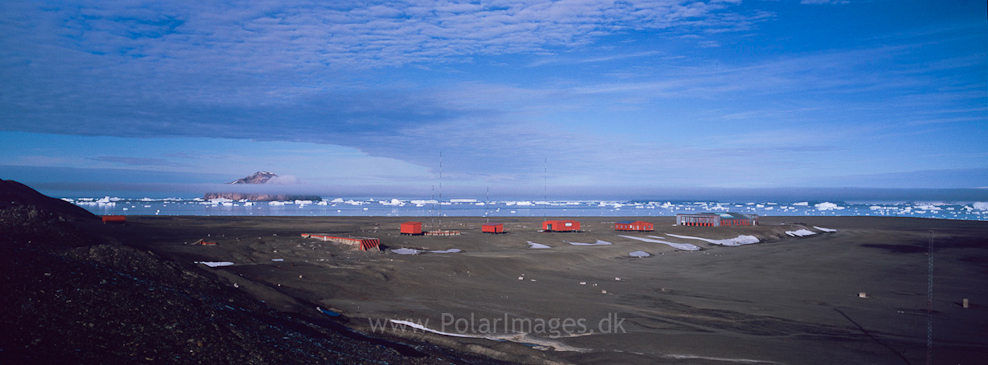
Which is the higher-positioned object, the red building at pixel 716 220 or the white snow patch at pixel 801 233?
the red building at pixel 716 220

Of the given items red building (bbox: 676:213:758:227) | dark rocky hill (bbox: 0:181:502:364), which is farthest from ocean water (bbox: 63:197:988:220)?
dark rocky hill (bbox: 0:181:502:364)

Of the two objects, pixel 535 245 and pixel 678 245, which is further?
pixel 678 245

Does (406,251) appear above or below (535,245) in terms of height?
above

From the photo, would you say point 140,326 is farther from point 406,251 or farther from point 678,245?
point 678,245

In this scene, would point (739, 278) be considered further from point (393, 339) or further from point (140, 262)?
point (140, 262)

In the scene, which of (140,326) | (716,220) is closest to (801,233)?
(716,220)

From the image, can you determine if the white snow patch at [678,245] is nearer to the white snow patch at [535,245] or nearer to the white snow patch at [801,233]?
the white snow patch at [535,245]

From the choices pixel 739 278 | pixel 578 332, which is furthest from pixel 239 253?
pixel 739 278

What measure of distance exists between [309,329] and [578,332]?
713cm

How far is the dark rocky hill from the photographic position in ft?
25.9

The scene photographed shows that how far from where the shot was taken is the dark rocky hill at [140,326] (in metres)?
7.90

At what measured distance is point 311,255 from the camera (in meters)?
28.3

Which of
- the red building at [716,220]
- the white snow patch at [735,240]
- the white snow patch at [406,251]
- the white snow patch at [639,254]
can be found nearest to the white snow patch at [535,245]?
the white snow patch at [639,254]

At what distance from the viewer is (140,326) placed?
898 cm
